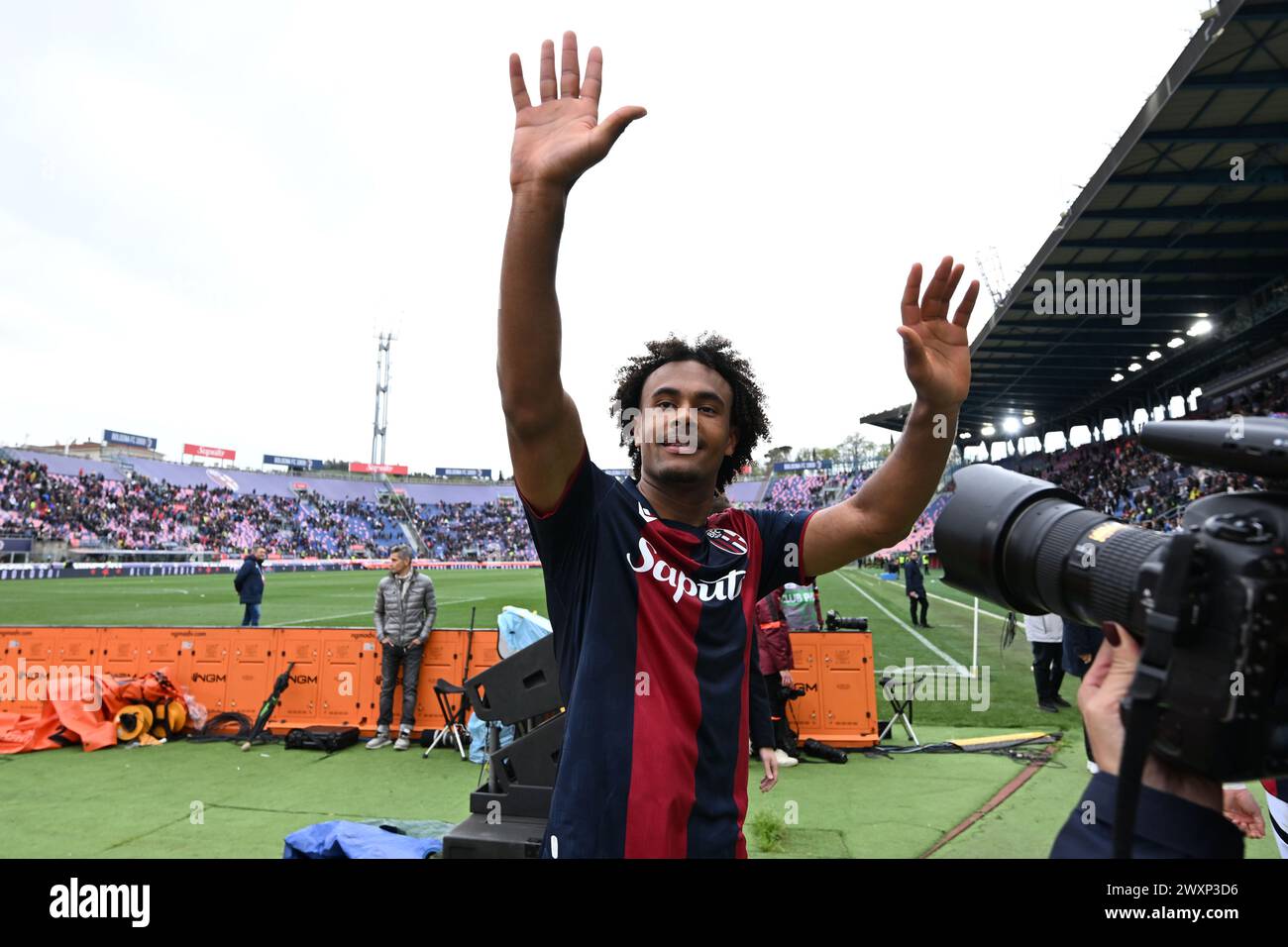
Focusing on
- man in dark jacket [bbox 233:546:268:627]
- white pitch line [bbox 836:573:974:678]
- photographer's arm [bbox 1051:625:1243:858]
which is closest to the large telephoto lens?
photographer's arm [bbox 1051:625:1243:858]

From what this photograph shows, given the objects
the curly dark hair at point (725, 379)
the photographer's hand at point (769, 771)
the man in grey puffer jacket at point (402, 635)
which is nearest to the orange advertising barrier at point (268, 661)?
the man in grey puffer jacket at point (402, 635)

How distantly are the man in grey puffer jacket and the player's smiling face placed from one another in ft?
21.7

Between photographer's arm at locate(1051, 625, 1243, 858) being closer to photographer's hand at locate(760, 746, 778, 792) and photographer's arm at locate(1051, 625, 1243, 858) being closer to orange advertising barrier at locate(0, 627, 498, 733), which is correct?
photographer's hand at locate(760, 746, 778, 792)

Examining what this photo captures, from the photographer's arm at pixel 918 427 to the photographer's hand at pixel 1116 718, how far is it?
92 centimetres

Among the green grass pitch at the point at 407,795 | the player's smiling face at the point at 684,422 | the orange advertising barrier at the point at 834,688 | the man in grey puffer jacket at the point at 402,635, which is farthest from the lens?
the man in grey puffer jacket at the point at 402,635

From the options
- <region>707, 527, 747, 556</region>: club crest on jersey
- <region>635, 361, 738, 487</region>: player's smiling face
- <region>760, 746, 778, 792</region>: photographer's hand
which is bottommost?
<region>760, 746, 778, 792</region>: photographer's hand

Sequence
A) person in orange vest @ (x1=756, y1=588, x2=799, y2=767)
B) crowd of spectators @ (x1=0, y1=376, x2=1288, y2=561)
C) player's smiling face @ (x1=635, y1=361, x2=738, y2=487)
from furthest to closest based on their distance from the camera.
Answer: crowd of spectators @ (x1=0, y1=376, x2=1288, y2=561) → person in orange vest @ (x1=756, y1=588, x2=799, y2=767) → player's smiling face @ (x1=635, y1=361, x2=738, y2=487)

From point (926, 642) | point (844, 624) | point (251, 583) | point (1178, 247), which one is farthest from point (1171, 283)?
point (251, 583)

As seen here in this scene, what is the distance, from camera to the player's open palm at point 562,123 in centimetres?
135

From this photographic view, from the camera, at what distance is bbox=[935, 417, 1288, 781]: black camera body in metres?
0.87

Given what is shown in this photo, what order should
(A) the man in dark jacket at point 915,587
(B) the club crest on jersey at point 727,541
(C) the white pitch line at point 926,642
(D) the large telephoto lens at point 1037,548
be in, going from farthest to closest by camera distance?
1. (A) the man in dark jacket at point 915,587
2. (C) the white pitch line at point 926,642
3. (B) the club crest on jersey at point 727,541
4. (D) the large telephoto lens at point 1037,548

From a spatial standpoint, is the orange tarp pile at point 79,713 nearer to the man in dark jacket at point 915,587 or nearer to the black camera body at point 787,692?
the black camera body at point 787,692

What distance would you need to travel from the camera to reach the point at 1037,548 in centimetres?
127

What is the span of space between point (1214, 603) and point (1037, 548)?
1.19 ft
